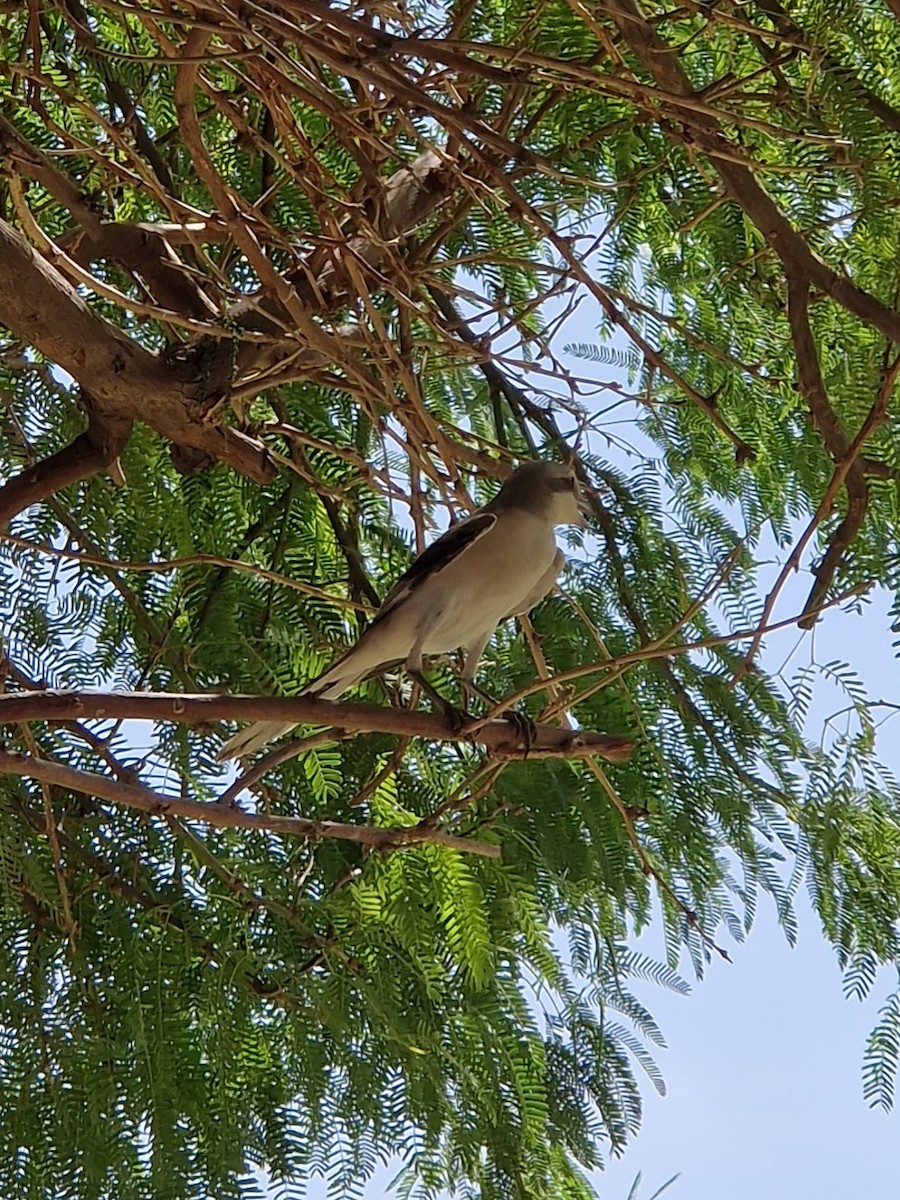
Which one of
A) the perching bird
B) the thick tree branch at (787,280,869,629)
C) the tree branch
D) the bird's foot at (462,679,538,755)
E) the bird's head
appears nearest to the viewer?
the tree branch

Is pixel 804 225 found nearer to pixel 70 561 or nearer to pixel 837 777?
pixel 837 777

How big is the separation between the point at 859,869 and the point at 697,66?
1452 mm

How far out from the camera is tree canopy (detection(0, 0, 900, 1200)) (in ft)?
6.75

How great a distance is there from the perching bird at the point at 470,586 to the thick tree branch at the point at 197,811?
39 cm

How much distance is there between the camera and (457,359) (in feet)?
8.80

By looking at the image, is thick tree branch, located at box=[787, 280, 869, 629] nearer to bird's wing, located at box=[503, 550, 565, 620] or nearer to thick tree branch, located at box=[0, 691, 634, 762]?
thick tree branch, located at box=[0, 691, 634, 762]

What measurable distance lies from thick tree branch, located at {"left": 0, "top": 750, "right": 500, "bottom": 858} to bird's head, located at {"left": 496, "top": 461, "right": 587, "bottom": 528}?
0.75m

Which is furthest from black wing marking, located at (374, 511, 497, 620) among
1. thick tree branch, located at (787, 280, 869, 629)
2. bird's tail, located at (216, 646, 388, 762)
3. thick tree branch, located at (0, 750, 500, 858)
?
thick tree branch, located at (787, 280, 869, 629)

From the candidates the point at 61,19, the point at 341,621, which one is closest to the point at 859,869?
the point at 341,621

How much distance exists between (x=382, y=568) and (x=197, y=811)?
3.31 feet

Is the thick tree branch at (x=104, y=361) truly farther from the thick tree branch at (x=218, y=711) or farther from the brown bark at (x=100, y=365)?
the thick tree branch at (x=218, y=711)

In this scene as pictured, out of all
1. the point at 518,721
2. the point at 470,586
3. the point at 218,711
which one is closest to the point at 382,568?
the point at 470,586

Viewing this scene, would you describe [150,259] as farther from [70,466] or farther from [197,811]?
[197,811]

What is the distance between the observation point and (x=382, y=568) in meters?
2.86
